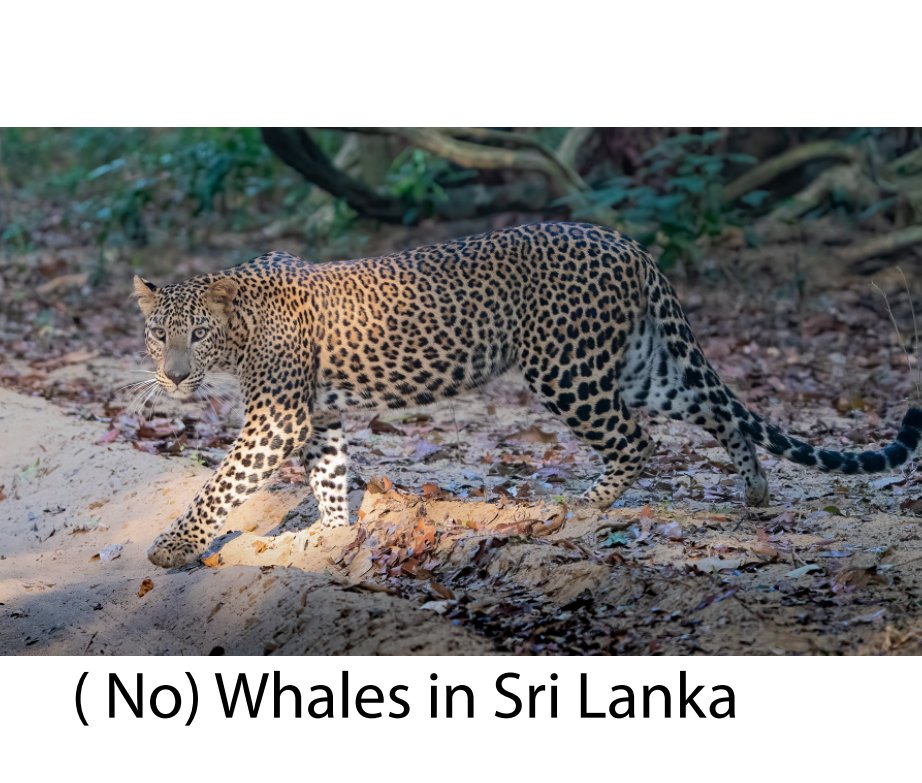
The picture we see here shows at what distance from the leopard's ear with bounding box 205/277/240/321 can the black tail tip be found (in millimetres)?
3883

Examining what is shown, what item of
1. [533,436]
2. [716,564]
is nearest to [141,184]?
[533,436]

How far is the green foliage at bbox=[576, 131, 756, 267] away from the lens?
1259 centimetres

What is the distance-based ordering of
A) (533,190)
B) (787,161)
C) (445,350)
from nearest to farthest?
1. (445,350)
2. (787,161)
3. (533,190)

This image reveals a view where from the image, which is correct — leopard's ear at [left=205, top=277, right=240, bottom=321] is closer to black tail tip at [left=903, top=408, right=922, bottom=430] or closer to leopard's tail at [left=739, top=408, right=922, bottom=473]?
leopard's tail at [left=739, top=408, right=922, bottom=473]

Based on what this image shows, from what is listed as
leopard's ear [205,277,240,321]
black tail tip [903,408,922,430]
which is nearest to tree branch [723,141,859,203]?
black tail tip [903,408,922,430]

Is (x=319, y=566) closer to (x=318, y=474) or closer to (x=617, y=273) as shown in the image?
(x=318, y=474)

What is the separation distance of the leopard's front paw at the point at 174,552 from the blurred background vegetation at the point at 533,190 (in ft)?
21.2

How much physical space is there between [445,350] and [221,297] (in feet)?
4.28

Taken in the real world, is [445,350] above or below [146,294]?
below

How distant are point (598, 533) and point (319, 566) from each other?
152cm

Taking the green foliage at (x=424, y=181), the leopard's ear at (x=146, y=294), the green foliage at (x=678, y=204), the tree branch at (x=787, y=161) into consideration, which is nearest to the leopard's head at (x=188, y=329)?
the leopard's ear at (x=146, y=294)

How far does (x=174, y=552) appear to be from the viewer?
7.10m

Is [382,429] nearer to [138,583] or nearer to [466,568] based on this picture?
[138,583]

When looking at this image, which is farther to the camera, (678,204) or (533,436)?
(678,204)
